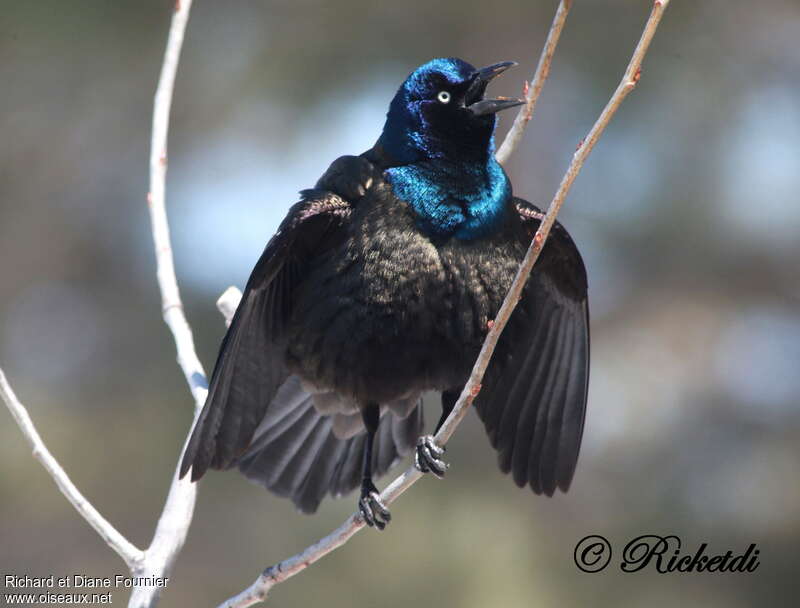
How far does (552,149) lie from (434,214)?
4.45m

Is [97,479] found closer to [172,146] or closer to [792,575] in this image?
[172,146]

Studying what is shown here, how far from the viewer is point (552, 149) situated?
7.77 m

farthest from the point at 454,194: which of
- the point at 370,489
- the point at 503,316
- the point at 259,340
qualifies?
the point at 370,489

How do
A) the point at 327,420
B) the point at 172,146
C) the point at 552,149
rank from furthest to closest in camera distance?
the point at 172,146, the point at 552,149, the point at 327,420

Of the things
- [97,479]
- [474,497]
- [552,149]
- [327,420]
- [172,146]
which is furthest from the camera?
[172,146]

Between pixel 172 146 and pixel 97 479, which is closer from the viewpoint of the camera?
pixel 97 479

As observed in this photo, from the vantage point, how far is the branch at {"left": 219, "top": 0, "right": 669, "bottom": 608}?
2.46 metres

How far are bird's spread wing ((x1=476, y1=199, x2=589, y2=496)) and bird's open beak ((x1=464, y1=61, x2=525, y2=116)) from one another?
332mm

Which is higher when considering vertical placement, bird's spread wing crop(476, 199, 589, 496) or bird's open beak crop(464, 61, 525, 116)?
bird's open beak crop(464, 61, 525, 116)

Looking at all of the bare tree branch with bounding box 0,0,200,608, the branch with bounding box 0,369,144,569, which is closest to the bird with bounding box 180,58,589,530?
the bare tree branch with bounding box 0,0,200,608

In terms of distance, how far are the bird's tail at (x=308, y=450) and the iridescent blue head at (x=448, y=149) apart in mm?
869

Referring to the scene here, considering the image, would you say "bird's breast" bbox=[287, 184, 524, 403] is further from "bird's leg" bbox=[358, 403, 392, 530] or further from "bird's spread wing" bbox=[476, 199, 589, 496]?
"bird's spread wing" bbox=[476, 199, 589, 496]

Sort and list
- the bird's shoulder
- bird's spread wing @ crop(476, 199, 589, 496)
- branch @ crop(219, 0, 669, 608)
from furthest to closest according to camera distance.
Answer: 1. bird's spread wing @ crop(476, 199, 589, 496)
2. the bird's shoulder
3. branch @ crop(219, 0, 669, 608)

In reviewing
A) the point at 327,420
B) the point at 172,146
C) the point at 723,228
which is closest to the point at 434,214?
the point at 327,420
